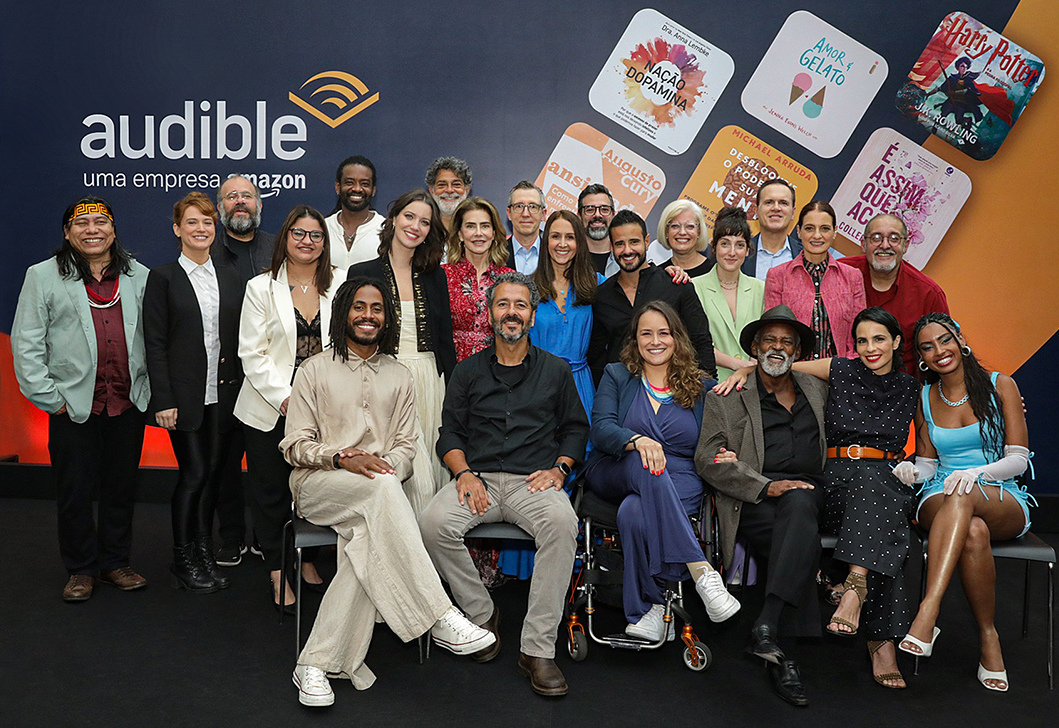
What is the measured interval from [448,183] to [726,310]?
1.62 meters

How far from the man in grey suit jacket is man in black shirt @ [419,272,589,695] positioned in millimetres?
1575

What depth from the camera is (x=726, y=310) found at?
161 inches

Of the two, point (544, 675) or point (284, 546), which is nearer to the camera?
point (544, 675)

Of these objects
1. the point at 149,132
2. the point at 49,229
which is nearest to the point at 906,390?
the point at 149,132

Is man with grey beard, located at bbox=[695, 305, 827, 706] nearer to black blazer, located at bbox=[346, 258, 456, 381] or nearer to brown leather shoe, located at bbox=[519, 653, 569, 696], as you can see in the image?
brown leather shoe, located at bbox=[519, 653, 569, 696]

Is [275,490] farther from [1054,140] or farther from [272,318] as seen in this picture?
[1054,140]

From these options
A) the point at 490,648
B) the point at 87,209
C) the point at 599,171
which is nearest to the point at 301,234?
the point at 87,209

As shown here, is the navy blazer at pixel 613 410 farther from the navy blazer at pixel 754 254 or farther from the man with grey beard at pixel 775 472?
the navy blazer at pixel 754 254

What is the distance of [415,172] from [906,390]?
334 centimetres

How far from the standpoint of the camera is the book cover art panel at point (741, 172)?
5426mm

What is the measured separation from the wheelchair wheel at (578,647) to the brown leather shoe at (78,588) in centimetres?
227

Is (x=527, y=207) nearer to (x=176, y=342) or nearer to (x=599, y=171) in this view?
(x=599, y=171)

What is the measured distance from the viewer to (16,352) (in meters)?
3.86

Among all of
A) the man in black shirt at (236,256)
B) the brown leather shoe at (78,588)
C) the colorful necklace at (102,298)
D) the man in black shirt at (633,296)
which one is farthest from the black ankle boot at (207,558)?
the man in black shirt at (633,296)
